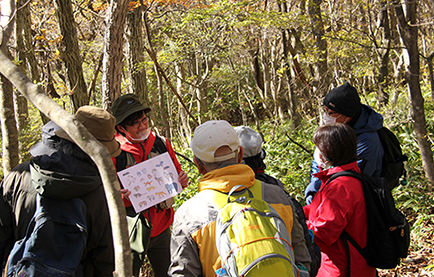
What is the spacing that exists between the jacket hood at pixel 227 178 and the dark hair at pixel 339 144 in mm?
784

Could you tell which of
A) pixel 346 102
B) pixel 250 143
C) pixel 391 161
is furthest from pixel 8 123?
pixel 391 161

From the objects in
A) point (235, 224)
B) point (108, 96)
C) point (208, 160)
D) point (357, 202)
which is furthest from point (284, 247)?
point (108, 96)

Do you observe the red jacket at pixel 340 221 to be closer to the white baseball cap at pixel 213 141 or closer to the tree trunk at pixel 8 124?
the white baseball cap at pixel 213 141

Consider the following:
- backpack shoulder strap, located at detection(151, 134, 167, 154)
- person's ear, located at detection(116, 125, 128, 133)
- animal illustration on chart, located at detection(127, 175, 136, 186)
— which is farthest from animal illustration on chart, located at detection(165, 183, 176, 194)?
person's ear, located at detection(116, 125, 128, 133)

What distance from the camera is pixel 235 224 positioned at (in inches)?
55.7

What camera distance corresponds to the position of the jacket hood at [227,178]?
1.58 m

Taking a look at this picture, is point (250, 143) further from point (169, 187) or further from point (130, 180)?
point (130, 180)

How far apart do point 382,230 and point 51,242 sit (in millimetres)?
1851

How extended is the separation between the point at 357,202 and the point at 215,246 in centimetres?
102

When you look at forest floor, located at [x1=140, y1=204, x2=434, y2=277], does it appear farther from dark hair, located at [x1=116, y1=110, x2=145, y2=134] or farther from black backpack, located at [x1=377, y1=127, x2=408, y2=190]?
dark hair, located at [x1=116, y1=110, x2=145, y2=134]

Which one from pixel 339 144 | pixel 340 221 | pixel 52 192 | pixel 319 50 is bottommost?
pixel 340 221

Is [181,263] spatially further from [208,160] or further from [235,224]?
[208,160]

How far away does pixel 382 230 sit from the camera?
2.02m

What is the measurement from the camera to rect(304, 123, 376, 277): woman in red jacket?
202 cm
